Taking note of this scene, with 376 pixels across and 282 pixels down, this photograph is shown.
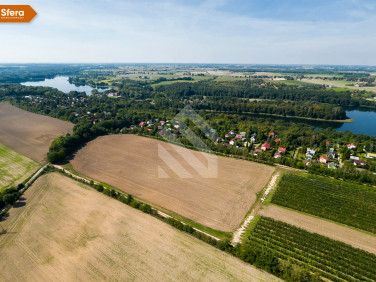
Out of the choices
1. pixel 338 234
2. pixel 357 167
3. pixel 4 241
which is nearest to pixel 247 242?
pixel 338 234

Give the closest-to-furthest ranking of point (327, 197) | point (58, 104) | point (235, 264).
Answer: point (235, 264) < point (327, 197) < point (58, 104)

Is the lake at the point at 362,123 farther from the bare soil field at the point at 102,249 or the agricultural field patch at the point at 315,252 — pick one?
the bare soil field at the point at 102,249

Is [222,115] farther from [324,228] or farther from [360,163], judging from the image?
[324,228]

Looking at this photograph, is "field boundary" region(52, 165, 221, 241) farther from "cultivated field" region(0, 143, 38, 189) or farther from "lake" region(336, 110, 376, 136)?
"lake" region(336, 110, 376, 136)

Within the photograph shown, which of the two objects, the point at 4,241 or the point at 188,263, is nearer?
the point at 188,263

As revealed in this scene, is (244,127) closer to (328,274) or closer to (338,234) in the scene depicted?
(338,234)

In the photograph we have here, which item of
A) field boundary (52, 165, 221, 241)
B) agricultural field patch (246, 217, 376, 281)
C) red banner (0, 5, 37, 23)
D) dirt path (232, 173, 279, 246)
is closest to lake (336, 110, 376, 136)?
dirt path (232, 173, 279, 246)

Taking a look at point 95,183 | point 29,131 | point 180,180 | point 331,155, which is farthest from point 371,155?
point 29,131
